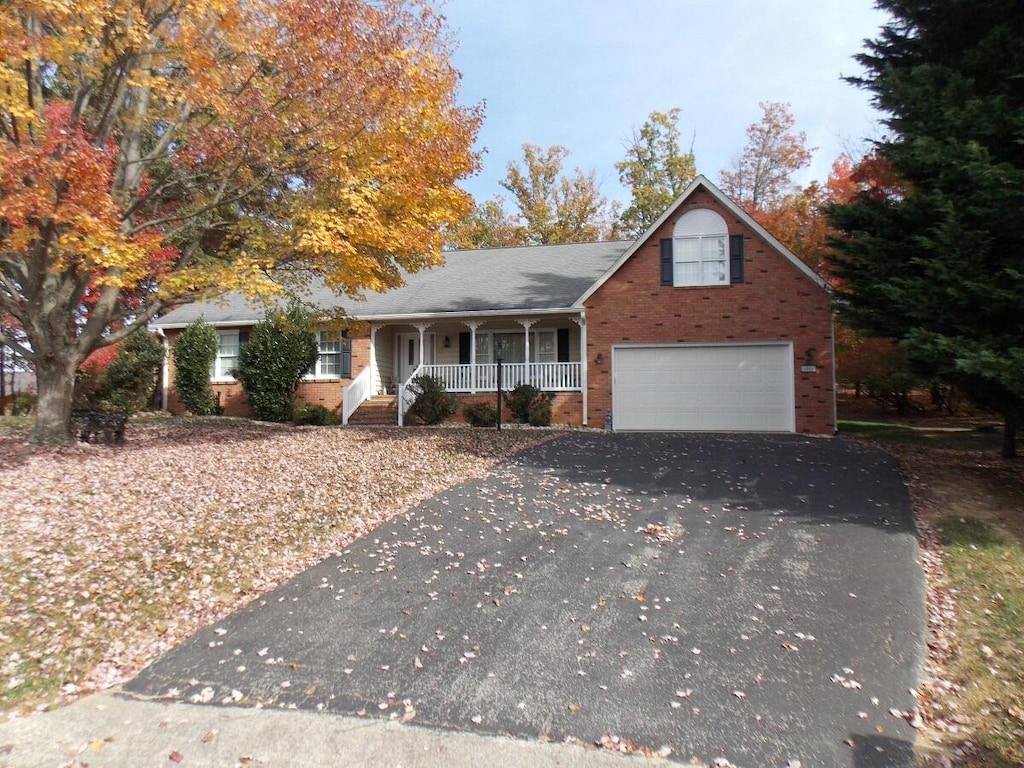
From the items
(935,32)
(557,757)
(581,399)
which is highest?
(935,32)

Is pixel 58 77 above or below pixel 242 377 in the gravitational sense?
above

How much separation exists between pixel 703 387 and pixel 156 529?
12.2m

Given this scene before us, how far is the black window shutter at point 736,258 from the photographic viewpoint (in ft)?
51.9

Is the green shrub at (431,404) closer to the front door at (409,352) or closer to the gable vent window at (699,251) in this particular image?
the front door at (409,352)

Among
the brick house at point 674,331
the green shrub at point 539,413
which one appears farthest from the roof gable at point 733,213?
the green shrub at point 539,413

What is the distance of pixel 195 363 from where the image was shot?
752 inches

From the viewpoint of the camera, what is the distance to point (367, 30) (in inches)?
412

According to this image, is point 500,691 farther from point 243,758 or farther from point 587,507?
point 587,507

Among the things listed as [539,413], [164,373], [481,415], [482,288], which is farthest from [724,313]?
[164,373]

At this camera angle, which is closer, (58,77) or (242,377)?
(58,77)

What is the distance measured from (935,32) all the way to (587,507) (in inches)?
355

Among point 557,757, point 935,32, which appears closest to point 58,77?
point 557,757

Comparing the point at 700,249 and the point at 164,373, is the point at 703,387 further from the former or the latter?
the point at 164,373

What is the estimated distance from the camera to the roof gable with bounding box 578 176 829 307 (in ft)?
50.4
